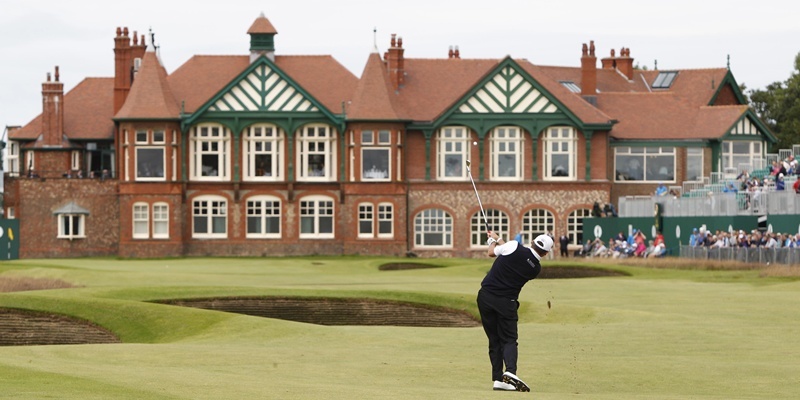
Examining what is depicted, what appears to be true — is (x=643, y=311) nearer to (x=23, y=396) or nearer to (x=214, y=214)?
(x=23, y=396)

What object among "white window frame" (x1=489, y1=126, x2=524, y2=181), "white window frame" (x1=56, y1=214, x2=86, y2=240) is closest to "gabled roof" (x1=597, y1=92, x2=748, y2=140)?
"white window frame" (x1=489, y1=126, x2=524, y2=181)

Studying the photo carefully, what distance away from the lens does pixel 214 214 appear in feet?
247

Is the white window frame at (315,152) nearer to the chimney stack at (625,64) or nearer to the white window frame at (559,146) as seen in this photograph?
the white window frame at (559,146)

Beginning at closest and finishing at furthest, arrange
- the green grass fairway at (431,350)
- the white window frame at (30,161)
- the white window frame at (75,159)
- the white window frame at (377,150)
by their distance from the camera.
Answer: the green grass fairway at (431,350), the white window frame at (377,150), the white window frame at (30,161), the white window frame at (75,159)

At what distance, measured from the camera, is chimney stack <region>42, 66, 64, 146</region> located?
251ft

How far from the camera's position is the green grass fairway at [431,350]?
19344mm

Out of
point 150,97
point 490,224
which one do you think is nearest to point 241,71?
point 150,97

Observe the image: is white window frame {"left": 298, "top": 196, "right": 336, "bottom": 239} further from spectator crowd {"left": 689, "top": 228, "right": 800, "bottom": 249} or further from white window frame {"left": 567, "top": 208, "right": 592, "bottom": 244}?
spectator crowd {"left": 689, "top": 228, "right": 800, "bottom": 249}

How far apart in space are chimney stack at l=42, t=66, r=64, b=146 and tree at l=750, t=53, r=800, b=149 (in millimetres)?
43425

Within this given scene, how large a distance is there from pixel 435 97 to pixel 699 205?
18.8m

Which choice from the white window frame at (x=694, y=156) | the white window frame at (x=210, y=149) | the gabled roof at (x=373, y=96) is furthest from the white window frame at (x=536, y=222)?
the white window frame at (x=210, y=149)

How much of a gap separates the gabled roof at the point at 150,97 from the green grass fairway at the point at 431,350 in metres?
31.0

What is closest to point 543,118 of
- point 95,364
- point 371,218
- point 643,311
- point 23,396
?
point 371,218

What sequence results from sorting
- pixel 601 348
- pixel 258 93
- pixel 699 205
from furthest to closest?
1. pixel 258 93
2. pixel 699 205
3. pixel 601 348
